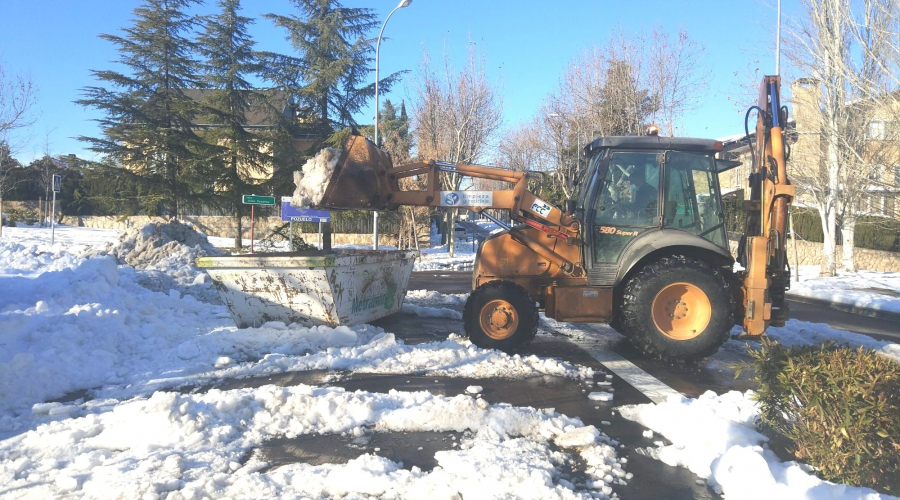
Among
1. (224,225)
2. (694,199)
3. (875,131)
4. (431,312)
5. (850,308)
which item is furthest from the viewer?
(224,225)

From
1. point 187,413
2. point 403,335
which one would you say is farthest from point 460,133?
point 187,413

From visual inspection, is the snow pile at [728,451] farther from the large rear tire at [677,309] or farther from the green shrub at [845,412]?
the large rear tire at [677,309]

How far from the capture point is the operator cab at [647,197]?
24.0 ft

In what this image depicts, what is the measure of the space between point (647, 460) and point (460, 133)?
22940 millimetres

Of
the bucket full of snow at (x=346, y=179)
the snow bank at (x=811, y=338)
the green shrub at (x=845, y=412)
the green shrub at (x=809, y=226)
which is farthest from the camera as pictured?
the green shrub at (x=809, y=226)

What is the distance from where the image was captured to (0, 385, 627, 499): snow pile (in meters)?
3.68

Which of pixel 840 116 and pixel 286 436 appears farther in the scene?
pixel 840 116

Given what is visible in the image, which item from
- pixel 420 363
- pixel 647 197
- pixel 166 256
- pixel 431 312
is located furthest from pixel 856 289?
pixel 166 256

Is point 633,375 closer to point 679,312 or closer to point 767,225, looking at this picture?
point 679,312

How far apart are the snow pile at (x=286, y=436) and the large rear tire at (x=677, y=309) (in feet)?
8.01

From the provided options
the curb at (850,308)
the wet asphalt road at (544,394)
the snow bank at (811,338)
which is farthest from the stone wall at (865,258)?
the wet asphalt road at (544,394)

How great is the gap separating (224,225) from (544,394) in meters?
35.5

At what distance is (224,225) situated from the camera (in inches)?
1485

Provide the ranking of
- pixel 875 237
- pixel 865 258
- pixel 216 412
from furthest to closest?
pixel 865 258 → pixel 875 237 → pixel 216 412
